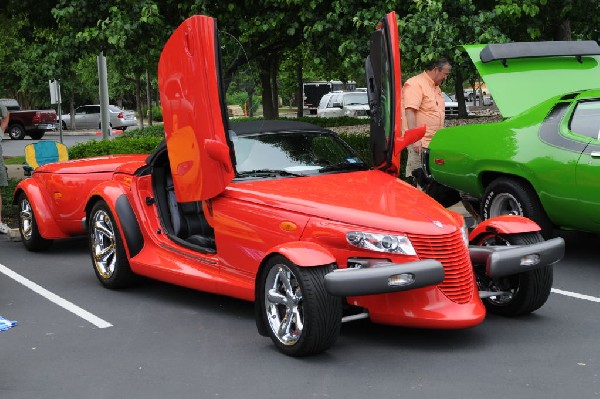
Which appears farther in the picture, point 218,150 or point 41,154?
point 41,154

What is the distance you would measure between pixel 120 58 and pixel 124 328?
8.38 m

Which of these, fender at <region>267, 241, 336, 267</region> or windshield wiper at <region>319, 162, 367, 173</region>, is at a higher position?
windshield wiper at <region>319, 162, 367, 173</region>

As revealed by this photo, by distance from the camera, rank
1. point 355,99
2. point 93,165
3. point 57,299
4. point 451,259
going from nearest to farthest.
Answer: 1. point 451,259
2. point 57,299
3. point 93,165
4. point 355,99

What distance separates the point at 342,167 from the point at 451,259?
1.61 m

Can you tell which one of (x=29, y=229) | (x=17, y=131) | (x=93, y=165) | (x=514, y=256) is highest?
(x=93, y=165)

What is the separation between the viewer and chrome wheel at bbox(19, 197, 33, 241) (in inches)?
422

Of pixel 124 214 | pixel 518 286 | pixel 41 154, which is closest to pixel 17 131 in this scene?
pixel 41 154

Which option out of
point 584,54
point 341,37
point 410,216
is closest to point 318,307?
point 410,216

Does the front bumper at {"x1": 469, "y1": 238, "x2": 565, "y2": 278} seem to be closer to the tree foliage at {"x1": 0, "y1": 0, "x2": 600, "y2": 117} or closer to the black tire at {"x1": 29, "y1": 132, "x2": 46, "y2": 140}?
the tree foliage at {"x1": 0, "y1": 0, "x2": 600, "y2": 117}

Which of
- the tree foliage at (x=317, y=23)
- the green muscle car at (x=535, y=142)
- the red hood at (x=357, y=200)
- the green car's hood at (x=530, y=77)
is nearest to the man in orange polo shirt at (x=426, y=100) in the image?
the green muscle car at (x=535, y=142)

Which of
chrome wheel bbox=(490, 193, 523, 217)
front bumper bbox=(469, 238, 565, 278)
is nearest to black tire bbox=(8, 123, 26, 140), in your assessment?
chrome wheel bbox=(490, 193, 523, 217)

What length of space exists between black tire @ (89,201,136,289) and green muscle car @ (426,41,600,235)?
11.7 ft

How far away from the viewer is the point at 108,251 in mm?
8586

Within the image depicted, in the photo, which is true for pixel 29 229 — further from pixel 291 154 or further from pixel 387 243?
pixel 387 243
